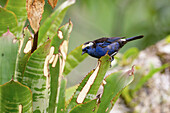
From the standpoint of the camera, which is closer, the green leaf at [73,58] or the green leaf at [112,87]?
the green leaf at [112,87]

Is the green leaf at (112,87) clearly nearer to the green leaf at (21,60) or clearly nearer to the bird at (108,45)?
the bird at (108,45)

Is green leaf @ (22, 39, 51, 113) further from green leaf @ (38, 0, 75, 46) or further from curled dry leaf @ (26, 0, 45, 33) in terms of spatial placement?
green leaf @ (38, 0, 75, 46)

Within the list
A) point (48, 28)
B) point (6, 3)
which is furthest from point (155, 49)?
point (6, 3)

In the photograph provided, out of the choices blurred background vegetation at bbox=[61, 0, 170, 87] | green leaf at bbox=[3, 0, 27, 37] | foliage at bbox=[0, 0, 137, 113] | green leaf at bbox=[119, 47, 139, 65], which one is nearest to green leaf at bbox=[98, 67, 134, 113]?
foliage at bbox=[0, 0, 137, 113]

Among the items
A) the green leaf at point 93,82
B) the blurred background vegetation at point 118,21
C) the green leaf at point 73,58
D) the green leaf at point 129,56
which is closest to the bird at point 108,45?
the green leaf at point 93,82

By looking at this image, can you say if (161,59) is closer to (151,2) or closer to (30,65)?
(30,65)

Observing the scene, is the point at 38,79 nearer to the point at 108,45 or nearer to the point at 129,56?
the point at 108,45

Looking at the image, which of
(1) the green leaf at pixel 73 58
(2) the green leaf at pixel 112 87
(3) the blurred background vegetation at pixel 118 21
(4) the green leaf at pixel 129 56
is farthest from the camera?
(3) the blurred background vegetation at pixel 118 21

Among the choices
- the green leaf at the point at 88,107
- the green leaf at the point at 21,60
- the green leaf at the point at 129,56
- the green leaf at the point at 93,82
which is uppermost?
the green leaf at the point at 21,60
